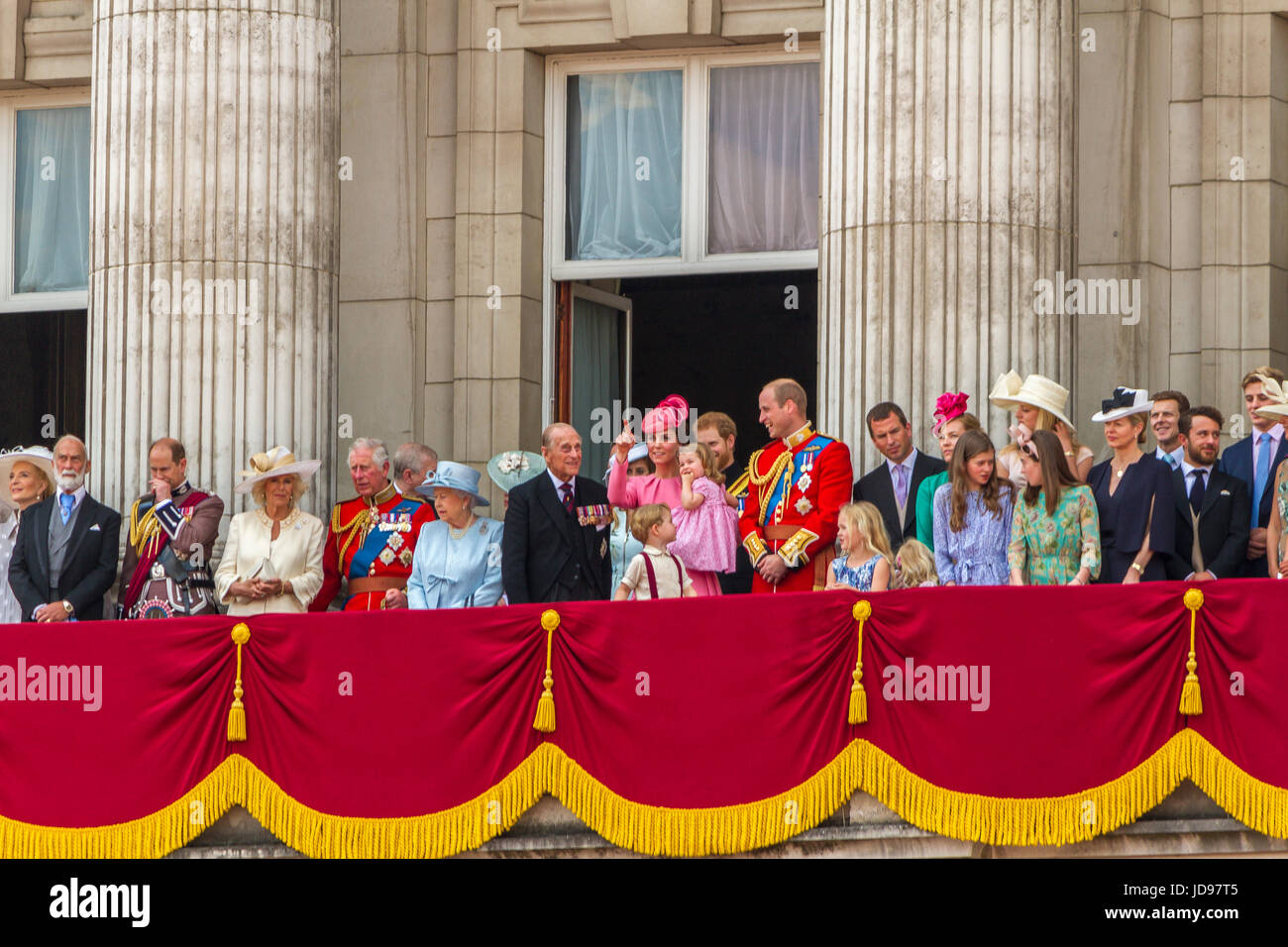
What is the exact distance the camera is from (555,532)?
12.7 meters

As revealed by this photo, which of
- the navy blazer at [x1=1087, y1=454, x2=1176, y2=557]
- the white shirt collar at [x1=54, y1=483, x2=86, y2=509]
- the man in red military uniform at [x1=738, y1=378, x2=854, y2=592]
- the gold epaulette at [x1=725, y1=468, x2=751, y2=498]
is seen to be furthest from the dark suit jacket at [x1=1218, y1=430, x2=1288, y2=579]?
the white shirt collar at [x1=54, y1=483, x2=86, y2=509]

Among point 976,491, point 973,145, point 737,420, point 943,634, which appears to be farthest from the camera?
point 737,420

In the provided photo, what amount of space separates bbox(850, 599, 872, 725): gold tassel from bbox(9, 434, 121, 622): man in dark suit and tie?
4954 millimetres

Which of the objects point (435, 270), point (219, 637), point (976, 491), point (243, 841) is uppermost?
point (435, 270)

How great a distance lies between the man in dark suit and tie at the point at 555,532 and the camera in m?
12.6

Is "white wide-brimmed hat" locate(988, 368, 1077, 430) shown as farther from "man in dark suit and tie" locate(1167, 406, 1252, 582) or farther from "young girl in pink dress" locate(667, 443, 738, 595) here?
"young girl in pink dress" locate(667, 443, 738, 595)

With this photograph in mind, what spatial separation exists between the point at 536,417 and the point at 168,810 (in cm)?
639

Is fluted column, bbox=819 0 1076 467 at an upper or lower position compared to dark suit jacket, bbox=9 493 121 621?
upper

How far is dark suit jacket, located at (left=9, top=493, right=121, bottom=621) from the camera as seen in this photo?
13.8 m

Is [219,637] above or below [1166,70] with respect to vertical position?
below

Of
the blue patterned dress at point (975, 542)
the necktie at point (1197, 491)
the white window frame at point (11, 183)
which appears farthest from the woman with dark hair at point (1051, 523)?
the white window frame at point (11, 183)

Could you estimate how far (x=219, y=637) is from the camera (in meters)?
12.4

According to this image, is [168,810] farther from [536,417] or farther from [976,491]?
[536,417]

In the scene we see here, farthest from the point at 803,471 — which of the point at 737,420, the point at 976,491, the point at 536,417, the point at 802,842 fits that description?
the point at 737,420
